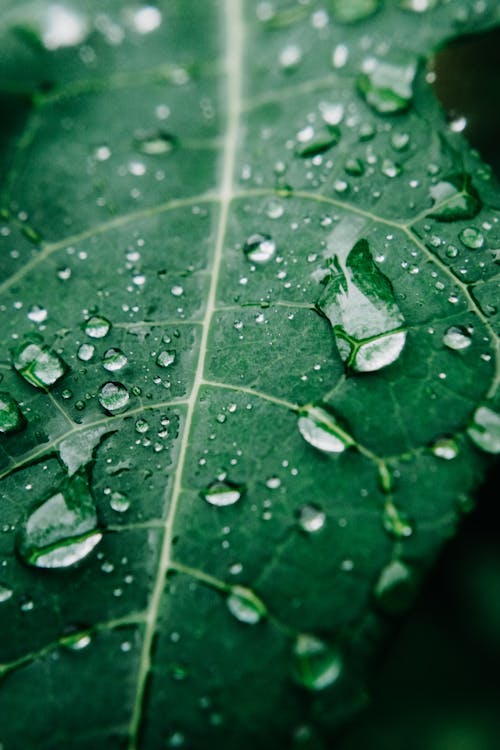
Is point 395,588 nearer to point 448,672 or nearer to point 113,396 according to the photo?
point 113,396

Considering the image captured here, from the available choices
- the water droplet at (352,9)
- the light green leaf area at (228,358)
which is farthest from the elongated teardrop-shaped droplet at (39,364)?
the water droplet at (352,9)

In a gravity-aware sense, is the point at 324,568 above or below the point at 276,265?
below

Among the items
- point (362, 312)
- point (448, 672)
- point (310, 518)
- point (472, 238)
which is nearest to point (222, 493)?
point (310, 518)

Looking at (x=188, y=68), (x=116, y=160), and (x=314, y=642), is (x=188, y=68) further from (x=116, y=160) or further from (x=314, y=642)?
(x=314, y=642)

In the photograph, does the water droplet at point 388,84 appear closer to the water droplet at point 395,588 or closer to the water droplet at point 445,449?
the water droplet at point 445,449

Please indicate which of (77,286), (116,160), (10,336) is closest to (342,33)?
(116,160)

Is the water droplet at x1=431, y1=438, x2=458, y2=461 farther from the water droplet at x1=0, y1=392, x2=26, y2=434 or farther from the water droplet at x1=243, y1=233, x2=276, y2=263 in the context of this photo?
the water droplet at x1=0, y1=392, x2=26, y2=434

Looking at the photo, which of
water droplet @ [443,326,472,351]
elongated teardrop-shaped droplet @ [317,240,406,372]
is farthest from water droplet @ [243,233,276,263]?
water droplet @ [443,326,472,351]
